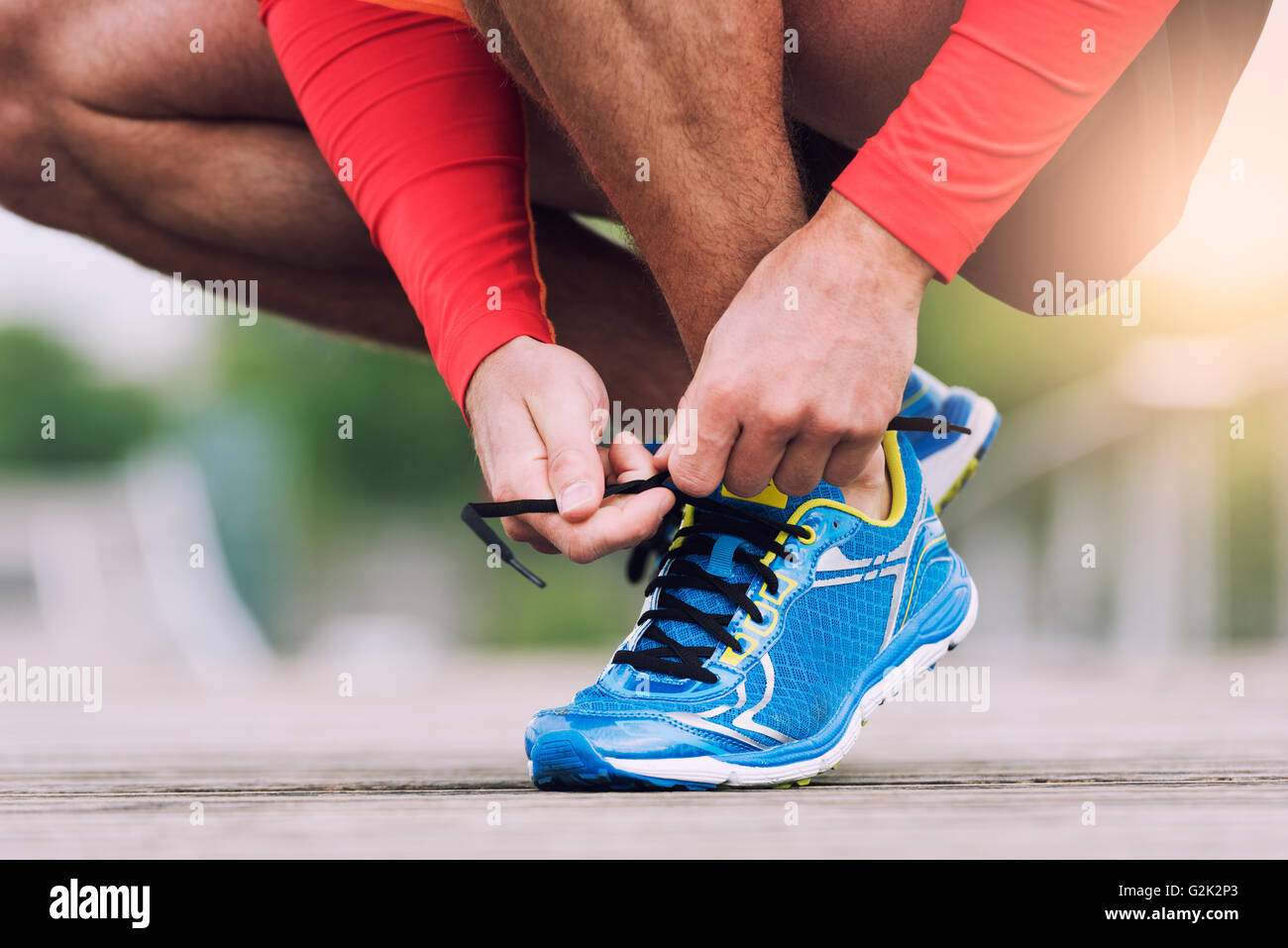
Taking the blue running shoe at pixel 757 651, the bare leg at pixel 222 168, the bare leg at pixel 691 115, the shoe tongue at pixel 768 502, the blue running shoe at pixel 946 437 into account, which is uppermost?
the bare leg at pixel 222 168

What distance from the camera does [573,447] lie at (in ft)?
3.04

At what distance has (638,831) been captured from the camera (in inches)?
29.6

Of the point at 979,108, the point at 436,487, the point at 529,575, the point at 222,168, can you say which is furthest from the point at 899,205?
the point at 436,487

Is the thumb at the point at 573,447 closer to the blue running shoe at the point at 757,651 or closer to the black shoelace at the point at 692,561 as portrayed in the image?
the black shoelace at the point at 692,561

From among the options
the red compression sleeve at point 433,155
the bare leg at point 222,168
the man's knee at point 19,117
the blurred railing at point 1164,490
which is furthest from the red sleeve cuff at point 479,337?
the blurred railing at point 1164,490

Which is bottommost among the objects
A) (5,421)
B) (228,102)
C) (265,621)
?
(265,621)

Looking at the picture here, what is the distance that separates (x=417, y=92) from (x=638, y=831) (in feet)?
2.47

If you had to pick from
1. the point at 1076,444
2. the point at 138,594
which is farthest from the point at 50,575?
the point at 1076,444

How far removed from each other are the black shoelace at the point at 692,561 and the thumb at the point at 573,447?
26 mm

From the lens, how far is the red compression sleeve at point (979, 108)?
0.82m

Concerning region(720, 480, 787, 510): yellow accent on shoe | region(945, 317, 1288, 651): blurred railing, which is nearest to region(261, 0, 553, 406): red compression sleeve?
region(720, 480, 787, 510): yellow accent on shoe

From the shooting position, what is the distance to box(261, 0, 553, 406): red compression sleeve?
1079mm

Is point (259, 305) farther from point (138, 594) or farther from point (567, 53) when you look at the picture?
point (138, 594)

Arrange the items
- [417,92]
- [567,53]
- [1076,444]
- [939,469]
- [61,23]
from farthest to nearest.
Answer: [1076,444] → [61,23] → [939,469] → [417,92] → [567,53]
